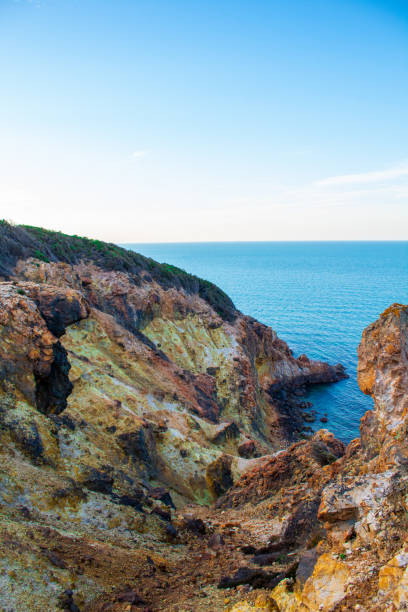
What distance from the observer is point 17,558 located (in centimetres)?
1162

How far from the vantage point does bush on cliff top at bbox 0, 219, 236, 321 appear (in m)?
36.1

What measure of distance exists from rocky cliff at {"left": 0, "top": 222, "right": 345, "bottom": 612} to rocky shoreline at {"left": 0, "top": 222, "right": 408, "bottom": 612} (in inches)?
3.8

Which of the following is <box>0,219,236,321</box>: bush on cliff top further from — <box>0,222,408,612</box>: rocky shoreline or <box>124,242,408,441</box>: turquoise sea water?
<box>124,242,408,441</box>: turquoise sea water

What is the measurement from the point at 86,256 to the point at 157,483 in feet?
104

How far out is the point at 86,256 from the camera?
158 feet

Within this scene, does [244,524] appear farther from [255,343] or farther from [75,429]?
[255,343]

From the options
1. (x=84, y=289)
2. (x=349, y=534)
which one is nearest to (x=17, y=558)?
(x=349, y=534)

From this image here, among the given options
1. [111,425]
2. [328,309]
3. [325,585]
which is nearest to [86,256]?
[111,425]

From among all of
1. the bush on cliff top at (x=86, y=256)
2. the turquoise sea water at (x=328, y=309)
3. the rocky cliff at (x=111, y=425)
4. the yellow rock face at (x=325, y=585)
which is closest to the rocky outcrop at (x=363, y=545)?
the yellow rock face at (x=325, y=585)

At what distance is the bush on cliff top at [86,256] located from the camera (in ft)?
119

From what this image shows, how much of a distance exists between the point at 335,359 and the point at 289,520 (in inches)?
2152

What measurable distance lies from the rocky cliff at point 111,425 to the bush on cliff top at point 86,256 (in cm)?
20

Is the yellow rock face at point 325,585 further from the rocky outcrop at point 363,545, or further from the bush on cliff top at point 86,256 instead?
the bush on cliff top at point 86,256

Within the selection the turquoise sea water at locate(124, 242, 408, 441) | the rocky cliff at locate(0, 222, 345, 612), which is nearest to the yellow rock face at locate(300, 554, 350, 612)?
the rocky cliff at locate(0, 222, 345, 612)
